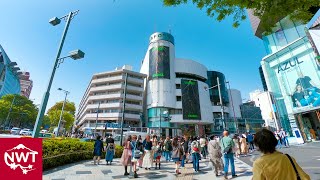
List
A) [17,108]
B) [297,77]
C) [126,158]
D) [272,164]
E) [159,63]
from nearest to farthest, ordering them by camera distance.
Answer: [272,164]
[126,158]
[297,77]
[17,108]
[159,63]

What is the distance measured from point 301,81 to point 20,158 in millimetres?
29397

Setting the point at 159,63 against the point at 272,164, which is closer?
the point at 272,164

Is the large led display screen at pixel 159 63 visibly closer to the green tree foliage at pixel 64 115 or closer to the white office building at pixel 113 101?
the white office building at pixel 113 101

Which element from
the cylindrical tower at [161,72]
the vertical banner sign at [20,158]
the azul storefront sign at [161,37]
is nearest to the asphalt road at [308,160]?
the vertical banner sign at [20,158]

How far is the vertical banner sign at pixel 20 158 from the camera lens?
2619mm

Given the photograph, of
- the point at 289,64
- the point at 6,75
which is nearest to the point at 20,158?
the point at 289,64

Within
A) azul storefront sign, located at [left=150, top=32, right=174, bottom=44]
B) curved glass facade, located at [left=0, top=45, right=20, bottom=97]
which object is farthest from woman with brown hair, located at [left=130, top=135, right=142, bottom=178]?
curved glass facade, located at [left=0, top=45, right=20, bottom=97]

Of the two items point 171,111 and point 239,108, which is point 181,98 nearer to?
point 171,111

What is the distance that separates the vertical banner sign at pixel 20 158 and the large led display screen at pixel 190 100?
4622 cm

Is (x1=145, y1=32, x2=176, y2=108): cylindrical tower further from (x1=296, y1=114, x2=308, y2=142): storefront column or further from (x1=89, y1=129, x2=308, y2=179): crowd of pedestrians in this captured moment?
(x1=89, y1=129, x2=308, y2=179): crowd of pedestrians

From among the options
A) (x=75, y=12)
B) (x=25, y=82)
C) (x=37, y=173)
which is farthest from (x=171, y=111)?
(x=25, y=82)

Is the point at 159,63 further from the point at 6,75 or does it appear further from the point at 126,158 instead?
the point at 6,75

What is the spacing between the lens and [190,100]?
50562 millimetres

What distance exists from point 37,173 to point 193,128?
48990 mm
